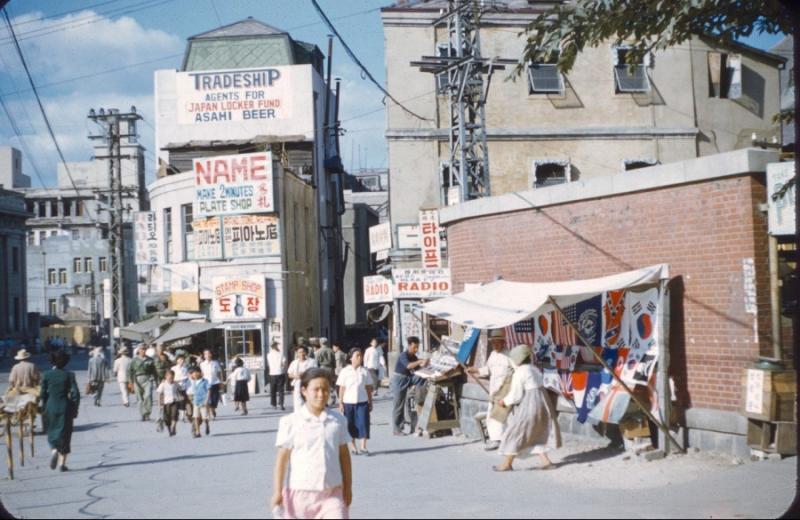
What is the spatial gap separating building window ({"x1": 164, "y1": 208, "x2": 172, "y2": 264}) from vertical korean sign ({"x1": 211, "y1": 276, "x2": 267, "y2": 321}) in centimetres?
382

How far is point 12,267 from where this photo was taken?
77812 millimetres

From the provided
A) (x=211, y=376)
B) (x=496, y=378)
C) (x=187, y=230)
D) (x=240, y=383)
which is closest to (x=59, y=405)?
(x=496, y=378)

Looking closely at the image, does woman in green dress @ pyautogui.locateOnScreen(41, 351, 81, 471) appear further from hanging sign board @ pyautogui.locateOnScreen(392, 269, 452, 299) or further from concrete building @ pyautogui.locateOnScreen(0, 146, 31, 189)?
concrete building @ pyautogui.locateOnScreen(0, 146, 31, 189)

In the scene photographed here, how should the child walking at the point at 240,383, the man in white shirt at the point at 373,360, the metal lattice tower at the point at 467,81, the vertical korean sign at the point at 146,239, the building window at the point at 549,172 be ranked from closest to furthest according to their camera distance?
the man in white shirt at the point at 373,360 → the child walking at the point at 240,383 → the metal lattice tower at the point at 467,81 → the building window at the point at 549,172 → the vertical korean sign at the point at 146,239

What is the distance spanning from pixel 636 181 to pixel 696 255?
1.37 meters

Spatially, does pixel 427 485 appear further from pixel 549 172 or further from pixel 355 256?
pixel 355 256

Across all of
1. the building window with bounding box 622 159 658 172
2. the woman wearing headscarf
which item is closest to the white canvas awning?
the woman wearing headscarf

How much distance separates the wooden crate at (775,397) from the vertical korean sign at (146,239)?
1034 inches

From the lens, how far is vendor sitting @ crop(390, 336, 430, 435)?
52.2 ft

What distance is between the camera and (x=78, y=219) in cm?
9494

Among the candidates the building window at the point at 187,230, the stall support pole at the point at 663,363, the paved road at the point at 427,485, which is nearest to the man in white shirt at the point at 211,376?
the paved road at the point at 427,485

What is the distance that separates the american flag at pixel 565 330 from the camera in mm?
13500

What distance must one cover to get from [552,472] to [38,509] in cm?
600

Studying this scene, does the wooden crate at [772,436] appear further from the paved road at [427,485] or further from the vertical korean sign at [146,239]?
the vertical korean sign at [146,239]
